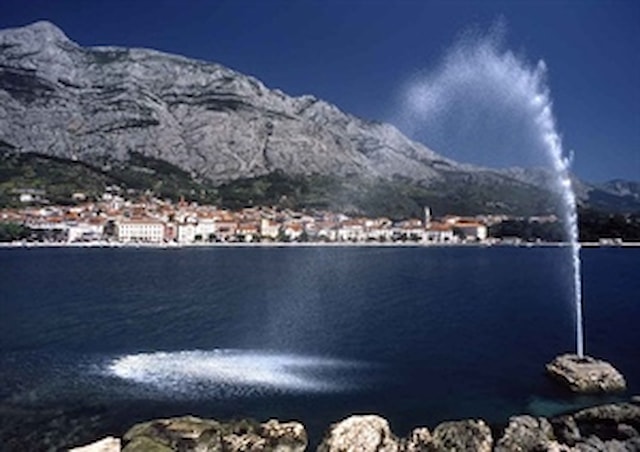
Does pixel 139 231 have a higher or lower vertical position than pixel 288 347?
higher

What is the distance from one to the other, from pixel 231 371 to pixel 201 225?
412 feet

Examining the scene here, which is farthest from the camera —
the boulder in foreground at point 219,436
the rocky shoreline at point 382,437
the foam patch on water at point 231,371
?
the foam patch on water at point 231,371

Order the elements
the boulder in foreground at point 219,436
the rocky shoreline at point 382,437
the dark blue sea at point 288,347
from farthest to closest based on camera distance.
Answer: the dark blue sea at point 288,347 < the boulder in foreground at point 219,436 < the rocky shoreline at point 382,437

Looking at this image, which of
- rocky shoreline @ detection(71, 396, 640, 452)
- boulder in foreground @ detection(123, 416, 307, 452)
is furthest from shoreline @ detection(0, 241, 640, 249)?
rocky shoreline @ detection(71, 396, 640, 452)

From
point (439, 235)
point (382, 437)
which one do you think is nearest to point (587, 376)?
point (382, 437)

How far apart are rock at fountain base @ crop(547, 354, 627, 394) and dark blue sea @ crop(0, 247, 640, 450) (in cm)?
74

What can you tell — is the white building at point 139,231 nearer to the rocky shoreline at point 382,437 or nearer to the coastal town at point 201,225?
the coastal town at point 201,225

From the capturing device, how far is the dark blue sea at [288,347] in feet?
67.7

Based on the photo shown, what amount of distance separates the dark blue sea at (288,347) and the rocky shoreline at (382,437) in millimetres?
2045

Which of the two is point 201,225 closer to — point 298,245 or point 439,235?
point 298,245

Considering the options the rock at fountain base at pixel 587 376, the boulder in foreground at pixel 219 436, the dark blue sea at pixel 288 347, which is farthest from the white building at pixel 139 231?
the boulder in foreground at pixel 219 436

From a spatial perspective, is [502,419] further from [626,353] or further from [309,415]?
[626,353]

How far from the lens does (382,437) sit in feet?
52.9

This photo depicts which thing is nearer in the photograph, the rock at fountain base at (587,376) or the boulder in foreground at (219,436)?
the boulder in foreground at (219,436)
